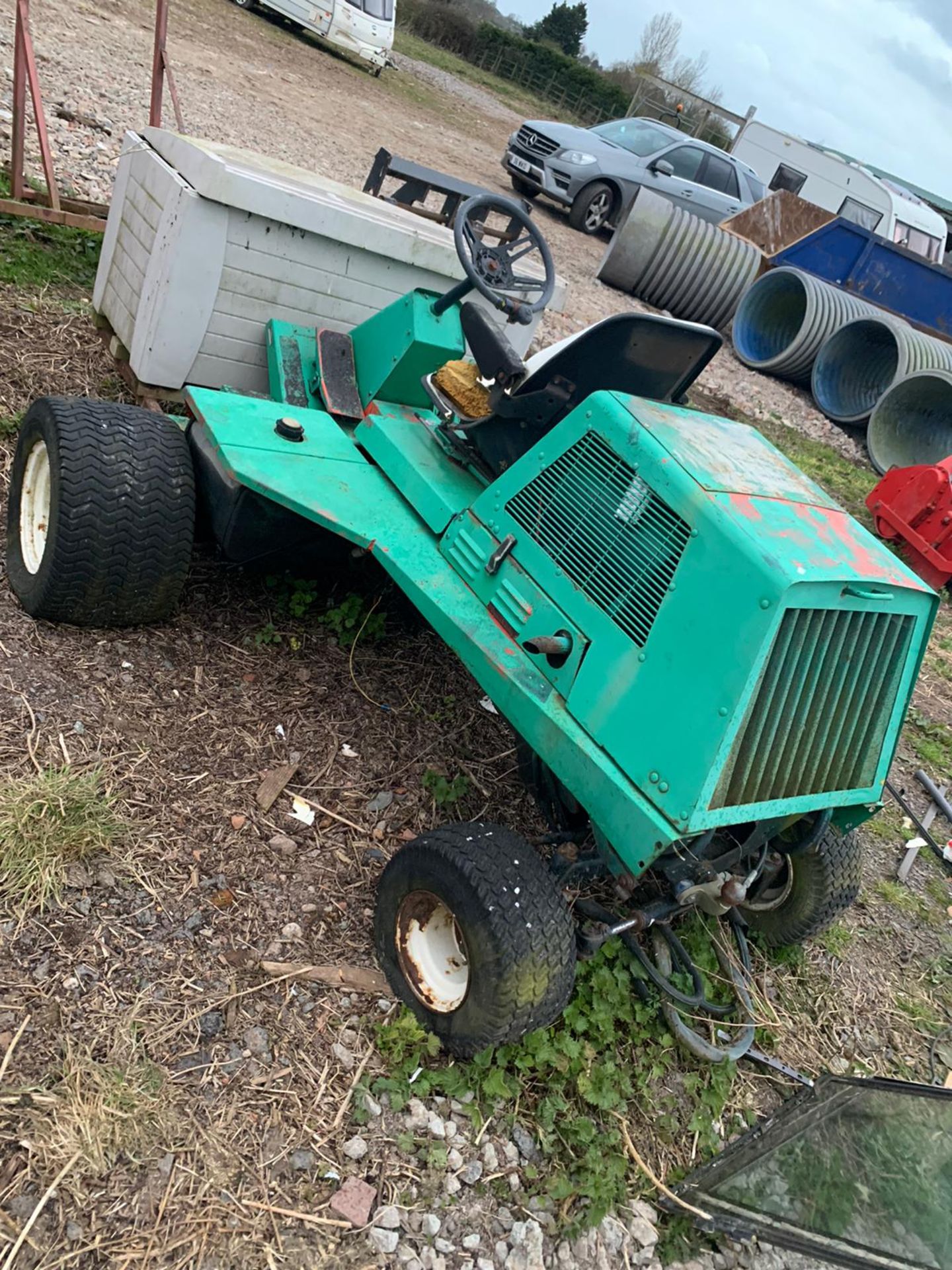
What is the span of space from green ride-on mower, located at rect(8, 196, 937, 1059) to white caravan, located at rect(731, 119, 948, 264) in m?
14.6

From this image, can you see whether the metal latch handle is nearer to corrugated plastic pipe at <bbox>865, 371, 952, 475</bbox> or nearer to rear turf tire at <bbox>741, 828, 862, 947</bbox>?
rear turf tire at <bbox>741, 828, 862, 947</bbox>

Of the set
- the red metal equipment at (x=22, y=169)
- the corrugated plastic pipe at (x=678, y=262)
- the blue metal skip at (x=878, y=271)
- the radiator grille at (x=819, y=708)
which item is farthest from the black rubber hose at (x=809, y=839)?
the blue metal skip at (x=878, y=271)

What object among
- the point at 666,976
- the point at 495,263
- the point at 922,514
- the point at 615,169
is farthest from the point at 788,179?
the point at 666,976

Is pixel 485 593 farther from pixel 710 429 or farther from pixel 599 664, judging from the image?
pixel 710 429

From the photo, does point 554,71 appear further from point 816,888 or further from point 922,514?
point 816,888

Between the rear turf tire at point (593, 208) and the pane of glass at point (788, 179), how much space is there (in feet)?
25.4

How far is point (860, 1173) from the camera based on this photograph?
2.41 metres

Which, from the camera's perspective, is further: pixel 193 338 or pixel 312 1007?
pixel 193 338

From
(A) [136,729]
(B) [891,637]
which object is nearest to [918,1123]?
(B) [891,637]

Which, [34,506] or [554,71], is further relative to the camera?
[554,71]

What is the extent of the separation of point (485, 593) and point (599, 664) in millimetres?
499

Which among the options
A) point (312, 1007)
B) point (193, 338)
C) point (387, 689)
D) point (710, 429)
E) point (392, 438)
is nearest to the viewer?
point (312, 1007)

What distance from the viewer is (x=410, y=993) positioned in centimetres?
250

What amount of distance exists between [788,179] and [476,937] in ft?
65.1
